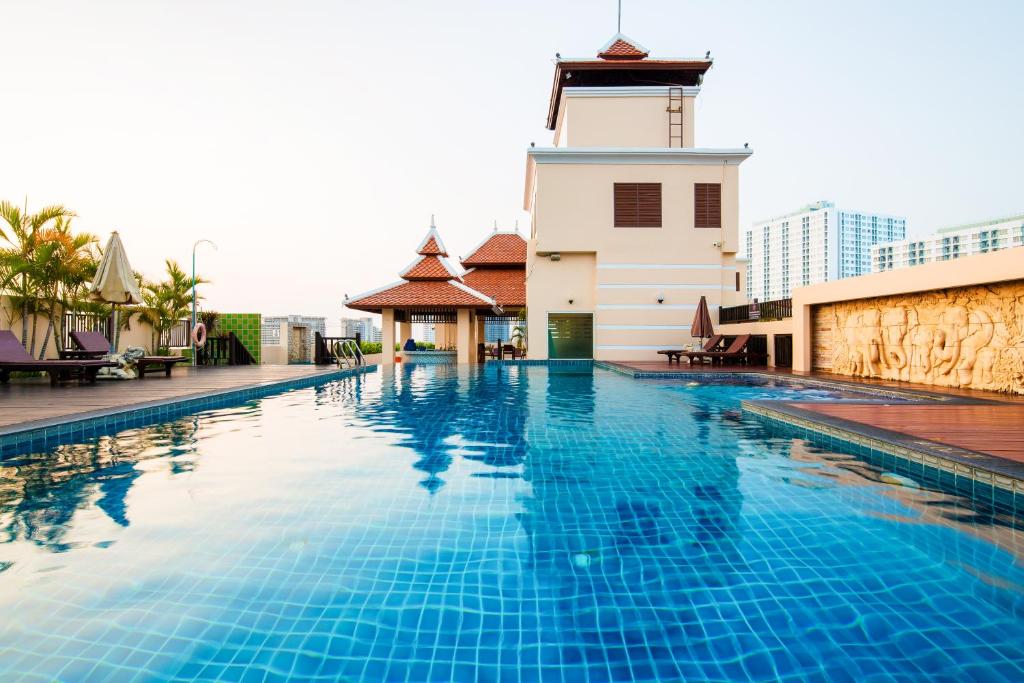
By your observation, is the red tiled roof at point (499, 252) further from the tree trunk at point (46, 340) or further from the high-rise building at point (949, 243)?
the tree trunk at point (46, 340)

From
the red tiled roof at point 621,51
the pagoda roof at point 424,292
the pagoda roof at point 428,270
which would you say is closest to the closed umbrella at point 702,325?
the pagoda roof at point 424,292

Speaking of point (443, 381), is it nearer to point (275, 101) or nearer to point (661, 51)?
point (275, 101)

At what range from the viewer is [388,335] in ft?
65.8

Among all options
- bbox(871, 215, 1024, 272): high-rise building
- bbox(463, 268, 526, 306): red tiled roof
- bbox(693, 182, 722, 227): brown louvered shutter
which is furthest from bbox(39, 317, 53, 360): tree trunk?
bbox(871, 215, 1024, 272): high-rise building

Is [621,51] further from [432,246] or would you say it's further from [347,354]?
[347,354]

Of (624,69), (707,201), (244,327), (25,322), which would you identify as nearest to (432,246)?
(244,327)

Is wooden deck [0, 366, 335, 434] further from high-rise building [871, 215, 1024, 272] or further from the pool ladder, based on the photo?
high-rise building [871, 215, 1024, 272]

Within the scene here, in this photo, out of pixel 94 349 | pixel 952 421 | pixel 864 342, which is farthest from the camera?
pixel 94 349

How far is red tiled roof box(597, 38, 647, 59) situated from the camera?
20203mm

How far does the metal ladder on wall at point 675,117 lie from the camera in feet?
63.8

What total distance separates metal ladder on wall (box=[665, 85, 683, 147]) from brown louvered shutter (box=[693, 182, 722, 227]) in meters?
2.18

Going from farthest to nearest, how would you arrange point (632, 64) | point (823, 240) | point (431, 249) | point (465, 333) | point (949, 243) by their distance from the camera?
point (823, 240) → point (949, 243) → point (431, 249) → point (465, 333) → point (632, 64)

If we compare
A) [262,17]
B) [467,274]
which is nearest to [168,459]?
[262,17]

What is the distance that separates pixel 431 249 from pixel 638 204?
8139mm
